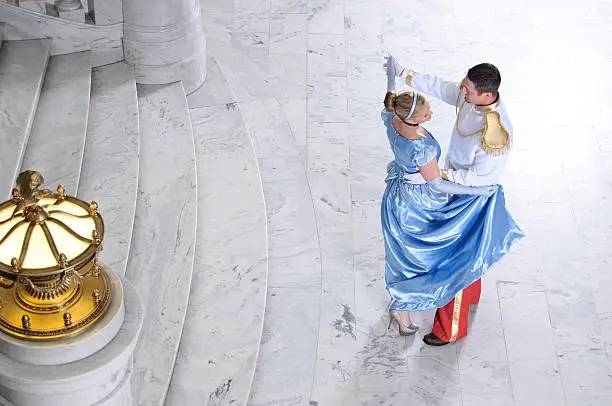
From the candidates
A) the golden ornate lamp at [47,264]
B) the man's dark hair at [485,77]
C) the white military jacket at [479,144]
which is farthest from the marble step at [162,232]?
the man's dark hair at [485,77]

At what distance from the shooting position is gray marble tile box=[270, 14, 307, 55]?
29.4 feet

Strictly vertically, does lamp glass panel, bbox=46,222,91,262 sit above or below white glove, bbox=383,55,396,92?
above

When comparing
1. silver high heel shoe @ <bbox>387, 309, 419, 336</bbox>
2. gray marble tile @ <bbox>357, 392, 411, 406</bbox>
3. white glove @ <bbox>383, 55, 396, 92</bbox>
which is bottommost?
gray marble tile @ <bbox>357, 392, 411, 406</bbox>

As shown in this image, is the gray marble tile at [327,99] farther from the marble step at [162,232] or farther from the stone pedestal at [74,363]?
the stone pedestal at [74,363]

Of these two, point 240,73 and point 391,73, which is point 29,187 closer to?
point 391,73

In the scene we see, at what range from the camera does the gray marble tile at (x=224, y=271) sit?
5.96 m

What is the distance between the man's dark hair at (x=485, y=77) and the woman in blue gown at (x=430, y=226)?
41 cm

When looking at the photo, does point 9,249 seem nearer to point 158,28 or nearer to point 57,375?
point 57,375

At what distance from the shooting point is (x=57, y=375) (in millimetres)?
3695

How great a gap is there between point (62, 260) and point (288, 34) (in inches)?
237

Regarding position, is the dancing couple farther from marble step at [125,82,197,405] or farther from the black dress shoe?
marble step at [125,82,197,405]

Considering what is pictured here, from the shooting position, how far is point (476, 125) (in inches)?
230

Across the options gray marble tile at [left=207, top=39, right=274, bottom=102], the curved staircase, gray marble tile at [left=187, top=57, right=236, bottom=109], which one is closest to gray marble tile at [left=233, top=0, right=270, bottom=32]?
gray marble tile at [left=207, top=39, right=274, bottom=102]

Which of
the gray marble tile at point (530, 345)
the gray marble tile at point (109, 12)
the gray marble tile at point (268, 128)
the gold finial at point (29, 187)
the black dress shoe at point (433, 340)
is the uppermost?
the gold finial at point (29, 187)
